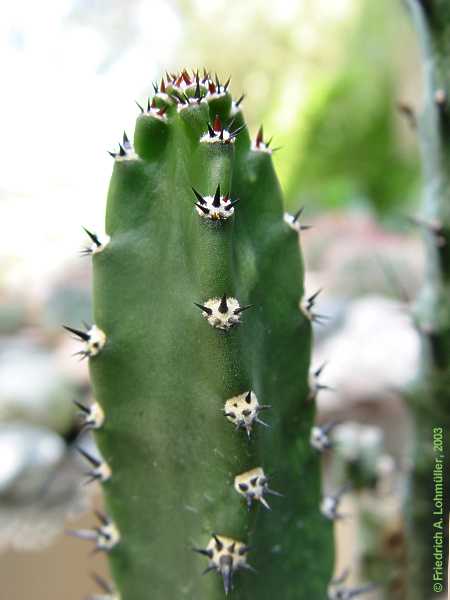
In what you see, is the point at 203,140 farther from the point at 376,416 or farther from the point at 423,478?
the point at 376,416

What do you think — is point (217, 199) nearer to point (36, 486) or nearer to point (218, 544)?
point (218, 544)

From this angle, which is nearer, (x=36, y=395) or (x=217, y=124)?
(x=217, y=124)

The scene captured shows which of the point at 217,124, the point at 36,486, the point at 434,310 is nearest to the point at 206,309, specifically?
the point at 217,124

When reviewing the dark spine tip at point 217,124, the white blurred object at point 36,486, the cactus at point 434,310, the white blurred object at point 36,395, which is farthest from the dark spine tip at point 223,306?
the white blurred object at point 36,395

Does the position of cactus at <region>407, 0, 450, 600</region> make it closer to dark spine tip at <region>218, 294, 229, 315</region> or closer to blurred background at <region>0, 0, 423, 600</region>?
blurred background at <region>0, 0, 423, 600</region>

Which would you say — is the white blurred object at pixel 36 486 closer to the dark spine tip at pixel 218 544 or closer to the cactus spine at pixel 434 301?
the cactus spine at pixel 434 301

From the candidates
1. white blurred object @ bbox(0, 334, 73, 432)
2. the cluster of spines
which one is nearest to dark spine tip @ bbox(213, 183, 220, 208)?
the cluster of spines

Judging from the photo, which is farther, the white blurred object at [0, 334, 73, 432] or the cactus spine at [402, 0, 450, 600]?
the white blurred object at [0, 334, 73, 432]

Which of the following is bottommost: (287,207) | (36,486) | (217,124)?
(36,486)
